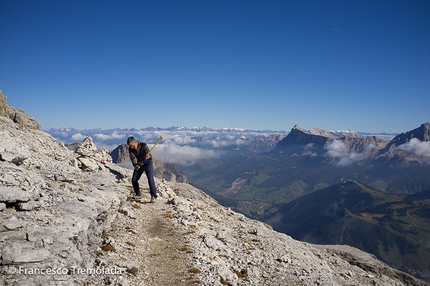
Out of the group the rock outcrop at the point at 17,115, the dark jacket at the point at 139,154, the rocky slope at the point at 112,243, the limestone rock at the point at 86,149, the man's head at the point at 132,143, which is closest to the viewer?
the rocky slope at the point at 112,243

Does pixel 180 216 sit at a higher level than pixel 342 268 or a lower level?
higher

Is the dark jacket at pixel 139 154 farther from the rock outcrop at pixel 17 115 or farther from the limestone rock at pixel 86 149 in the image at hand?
the rock outcrop at pixel 17 115

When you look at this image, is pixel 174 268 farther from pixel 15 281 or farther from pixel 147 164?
pixel 147 164

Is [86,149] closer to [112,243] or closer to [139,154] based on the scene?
[139,154]

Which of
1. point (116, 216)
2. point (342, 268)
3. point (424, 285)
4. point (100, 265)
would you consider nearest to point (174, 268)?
point (100, 265)

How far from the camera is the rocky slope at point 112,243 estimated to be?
9016 mm

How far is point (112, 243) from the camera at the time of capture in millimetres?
12758

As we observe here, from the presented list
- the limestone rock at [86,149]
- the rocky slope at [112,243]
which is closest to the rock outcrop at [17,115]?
the limestone rock at [86,149]

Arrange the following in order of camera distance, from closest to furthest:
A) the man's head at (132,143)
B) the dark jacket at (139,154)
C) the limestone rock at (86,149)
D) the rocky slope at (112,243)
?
1. the rocky slope at (112,243)
2. the man's head at (132,143)
3. the dark jacket at (139,154)
4. the limestone rock at (86,149)

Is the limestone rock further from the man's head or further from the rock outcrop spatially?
the man's head

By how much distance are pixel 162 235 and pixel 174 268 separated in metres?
4.14

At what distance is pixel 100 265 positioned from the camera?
10727 mm

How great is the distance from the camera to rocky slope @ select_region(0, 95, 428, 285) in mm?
9016

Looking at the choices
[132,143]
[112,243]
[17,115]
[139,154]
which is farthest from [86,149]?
[112,243]
